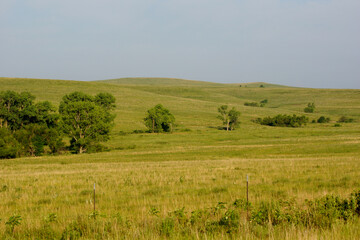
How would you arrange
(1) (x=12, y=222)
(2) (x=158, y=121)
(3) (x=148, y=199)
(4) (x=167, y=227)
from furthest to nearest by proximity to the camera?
1. (2) (x=158, y=121)
2. (3) (x=148, y=199)
3. (1) (x=12, y=222)
4. (4) (x=167, y=227)

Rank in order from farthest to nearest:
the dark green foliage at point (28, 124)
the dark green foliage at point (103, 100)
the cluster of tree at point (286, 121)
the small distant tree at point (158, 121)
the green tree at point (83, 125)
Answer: the cluster of tree at point (286, 121) < the small distant tree at point (158, 121) < the dark green foliage at point (103, 100) < the green tree at point (83, 125) < the dark green foliage at point (28, 124)

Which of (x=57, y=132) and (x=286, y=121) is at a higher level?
(x=286, y=121)

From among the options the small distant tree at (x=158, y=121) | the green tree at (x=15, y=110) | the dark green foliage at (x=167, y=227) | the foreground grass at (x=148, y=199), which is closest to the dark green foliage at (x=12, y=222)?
the foreground grass at (x=148, y=199)

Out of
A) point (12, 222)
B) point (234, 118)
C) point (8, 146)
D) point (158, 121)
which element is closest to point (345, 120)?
point (234, 118)

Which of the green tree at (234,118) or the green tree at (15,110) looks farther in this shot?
the green tree at (234,118)

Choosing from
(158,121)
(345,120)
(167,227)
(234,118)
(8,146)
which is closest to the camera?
(167,227)

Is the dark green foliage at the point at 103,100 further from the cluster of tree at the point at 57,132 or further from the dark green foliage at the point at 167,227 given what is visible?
the dark green foliage at the point at 167,227

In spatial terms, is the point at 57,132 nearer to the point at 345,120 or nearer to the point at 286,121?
the point at 286,121

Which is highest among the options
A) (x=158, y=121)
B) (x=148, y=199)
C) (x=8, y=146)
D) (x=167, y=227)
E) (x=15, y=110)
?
(x=167, y=227)

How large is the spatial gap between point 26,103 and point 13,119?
370 cm

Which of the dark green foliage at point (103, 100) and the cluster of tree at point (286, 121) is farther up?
the dark green foliage at point (103, 100)

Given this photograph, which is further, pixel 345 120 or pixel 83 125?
pixel 345 120

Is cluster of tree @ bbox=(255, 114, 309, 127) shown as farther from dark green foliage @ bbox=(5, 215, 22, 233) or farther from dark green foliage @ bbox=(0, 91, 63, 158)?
dark green foliage @ bbox=(5, 215, 22, 233)

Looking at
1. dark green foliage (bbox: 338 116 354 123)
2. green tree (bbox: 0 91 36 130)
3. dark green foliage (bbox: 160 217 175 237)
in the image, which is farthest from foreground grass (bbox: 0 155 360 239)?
dark green foliage (bbox: 338 116 354 123)
